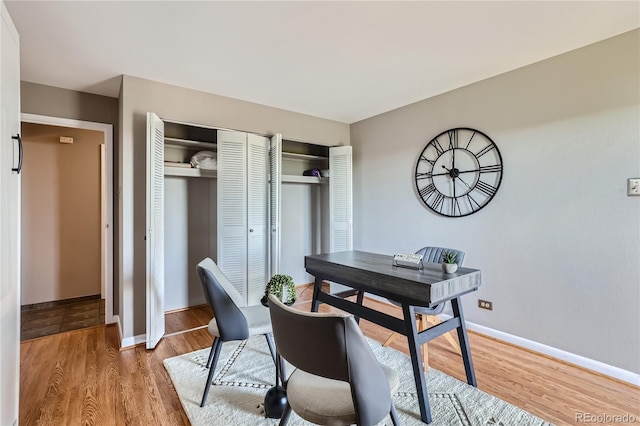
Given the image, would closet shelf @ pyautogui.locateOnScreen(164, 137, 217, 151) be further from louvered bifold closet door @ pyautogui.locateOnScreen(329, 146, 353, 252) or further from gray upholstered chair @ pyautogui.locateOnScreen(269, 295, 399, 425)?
gray upholstered chair @ pyautogui.locateOnScreen(269, 295, 399, 425)

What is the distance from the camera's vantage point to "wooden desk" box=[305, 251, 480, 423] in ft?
5.57

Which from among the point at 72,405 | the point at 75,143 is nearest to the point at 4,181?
the point at 72,405

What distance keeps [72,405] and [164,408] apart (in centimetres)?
60

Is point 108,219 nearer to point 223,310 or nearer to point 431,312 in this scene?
point 223,310

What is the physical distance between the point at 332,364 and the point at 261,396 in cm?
116

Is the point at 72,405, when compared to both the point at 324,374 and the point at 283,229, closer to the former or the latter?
the point at 324,374

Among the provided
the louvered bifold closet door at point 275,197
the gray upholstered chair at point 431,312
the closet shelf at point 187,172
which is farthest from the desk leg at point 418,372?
the closet shelf at point 187,172

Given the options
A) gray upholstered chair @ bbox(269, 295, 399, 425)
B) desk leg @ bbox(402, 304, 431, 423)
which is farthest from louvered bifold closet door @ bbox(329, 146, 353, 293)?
gray upholstered chair @ bbox(269, 295, 399, 425)

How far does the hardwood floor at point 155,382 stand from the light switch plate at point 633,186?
137cm

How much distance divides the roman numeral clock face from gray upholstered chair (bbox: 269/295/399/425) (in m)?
2.34

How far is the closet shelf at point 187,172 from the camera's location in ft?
10.3

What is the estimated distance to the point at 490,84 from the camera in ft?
9.43

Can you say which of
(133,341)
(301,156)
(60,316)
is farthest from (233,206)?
(60,316)

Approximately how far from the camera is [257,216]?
347 centimetres
